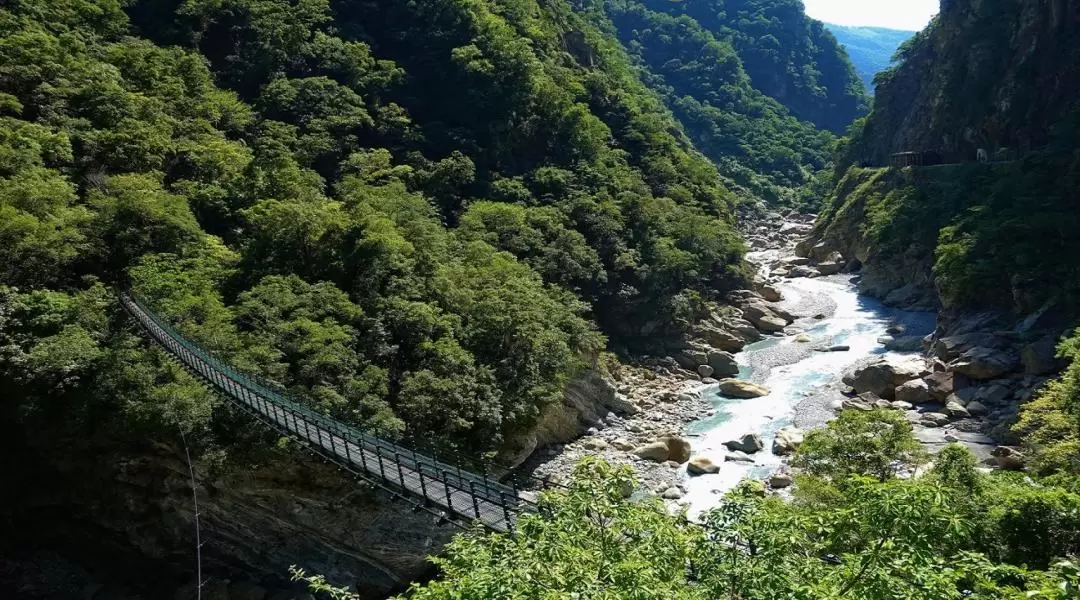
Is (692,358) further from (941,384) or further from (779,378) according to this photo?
(941,384)

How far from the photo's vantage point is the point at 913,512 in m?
4.86

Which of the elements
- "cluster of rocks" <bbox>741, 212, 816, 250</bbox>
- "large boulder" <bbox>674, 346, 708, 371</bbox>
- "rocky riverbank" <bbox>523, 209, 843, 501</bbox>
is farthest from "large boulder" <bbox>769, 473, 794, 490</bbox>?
"cluster of rocks" <bbox>741, 212, 816, 250</bbox>

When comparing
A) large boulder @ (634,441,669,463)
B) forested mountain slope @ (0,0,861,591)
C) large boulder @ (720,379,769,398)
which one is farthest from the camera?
large boulder @ (720,379,769,398)

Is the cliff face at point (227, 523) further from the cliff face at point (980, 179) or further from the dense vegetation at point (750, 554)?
the cliff face at point (980, 179)

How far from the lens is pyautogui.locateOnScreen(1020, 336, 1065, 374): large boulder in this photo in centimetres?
2006

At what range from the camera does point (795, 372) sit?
89.6ft

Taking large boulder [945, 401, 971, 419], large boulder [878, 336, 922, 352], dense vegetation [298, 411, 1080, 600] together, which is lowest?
large boulder [878, 336, 922, 352]

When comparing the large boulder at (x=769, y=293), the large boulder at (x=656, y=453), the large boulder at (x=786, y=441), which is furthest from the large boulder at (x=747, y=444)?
the large boulder at (x=769, y=293)

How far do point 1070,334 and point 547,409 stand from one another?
1620 cm

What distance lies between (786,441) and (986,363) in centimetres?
740

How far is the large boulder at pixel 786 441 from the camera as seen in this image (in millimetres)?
20516

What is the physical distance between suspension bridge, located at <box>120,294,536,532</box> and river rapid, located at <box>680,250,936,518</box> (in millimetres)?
7135

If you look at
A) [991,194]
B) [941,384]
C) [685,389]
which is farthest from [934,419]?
[991,194]

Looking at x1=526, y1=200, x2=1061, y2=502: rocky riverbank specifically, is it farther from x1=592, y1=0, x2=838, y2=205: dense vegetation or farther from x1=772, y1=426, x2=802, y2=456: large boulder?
x1=592, y1=0, x2=838, y2=205: dense vegetation
